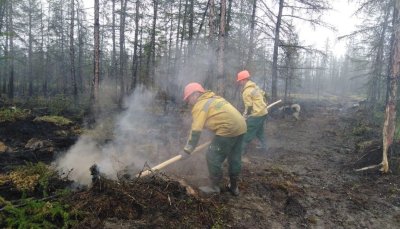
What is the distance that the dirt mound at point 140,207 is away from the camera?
4117 mm

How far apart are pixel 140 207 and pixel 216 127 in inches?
68.0

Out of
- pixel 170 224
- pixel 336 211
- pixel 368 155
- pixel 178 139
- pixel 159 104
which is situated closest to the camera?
pixel 170 224

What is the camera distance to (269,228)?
14.2ft

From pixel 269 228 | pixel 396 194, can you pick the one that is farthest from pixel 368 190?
pixel 269 228

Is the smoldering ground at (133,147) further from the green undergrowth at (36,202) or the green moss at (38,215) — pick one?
the green moss at (38,215)

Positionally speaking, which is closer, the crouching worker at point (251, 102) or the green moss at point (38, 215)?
the green moss at point (38, 215)

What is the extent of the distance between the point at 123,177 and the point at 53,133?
5898mm

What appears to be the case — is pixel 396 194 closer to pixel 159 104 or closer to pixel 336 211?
pixel 336 211

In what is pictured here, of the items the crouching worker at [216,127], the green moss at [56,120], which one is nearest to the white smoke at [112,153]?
the crouching worker at [216,127]

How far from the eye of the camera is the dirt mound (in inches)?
162

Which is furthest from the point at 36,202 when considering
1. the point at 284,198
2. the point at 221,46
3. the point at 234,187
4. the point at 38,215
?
the point at 221,46

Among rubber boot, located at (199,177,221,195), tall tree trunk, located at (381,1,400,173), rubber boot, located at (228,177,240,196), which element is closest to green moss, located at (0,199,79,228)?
rubber boot, located at (199,177,221,195)

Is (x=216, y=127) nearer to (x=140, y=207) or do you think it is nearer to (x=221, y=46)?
(x=140, y=207)

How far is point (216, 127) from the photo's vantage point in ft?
16.4
